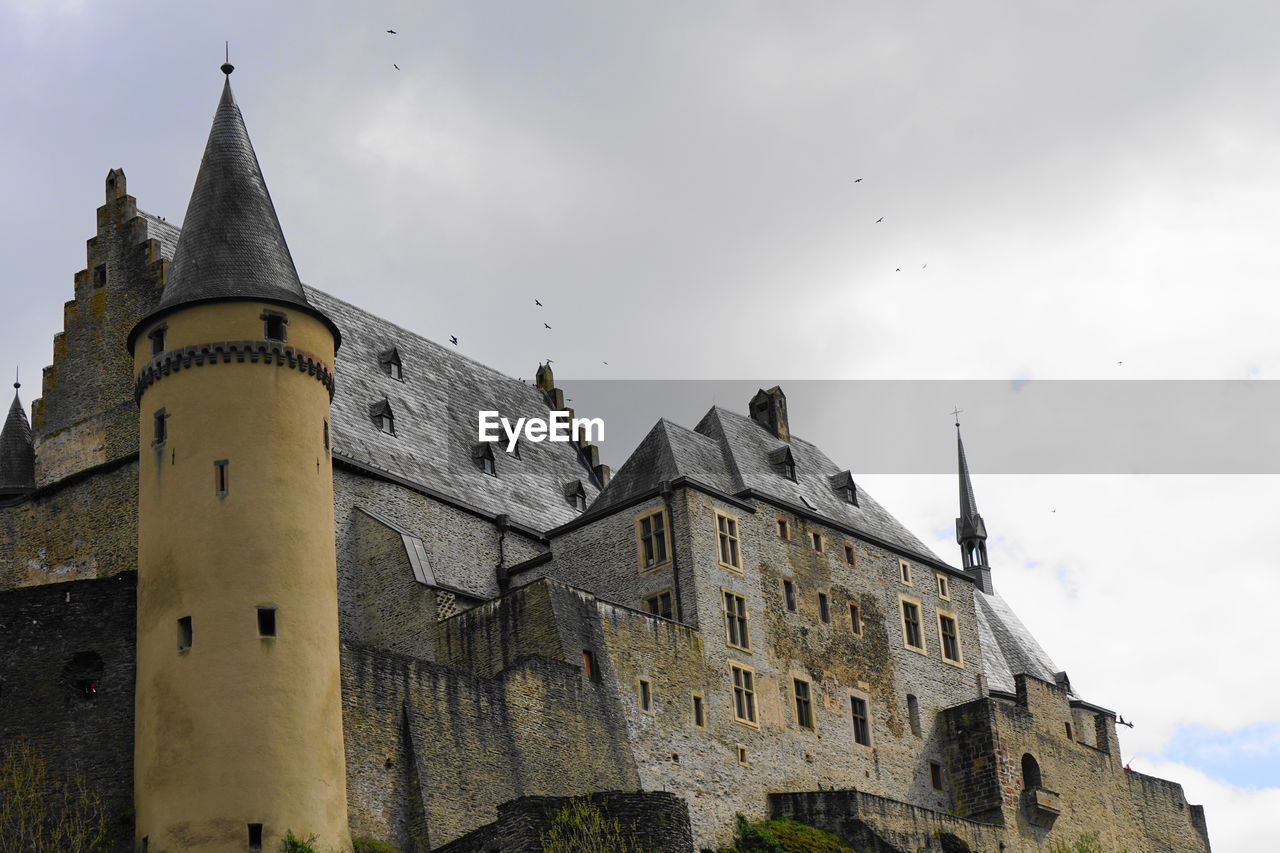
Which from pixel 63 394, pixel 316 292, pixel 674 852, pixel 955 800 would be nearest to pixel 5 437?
pixel 63 394

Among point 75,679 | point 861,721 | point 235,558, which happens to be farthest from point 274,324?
point 861,721

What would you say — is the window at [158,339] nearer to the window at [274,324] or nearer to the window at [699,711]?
the window at [274,324]

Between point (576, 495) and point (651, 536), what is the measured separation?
9.83 m

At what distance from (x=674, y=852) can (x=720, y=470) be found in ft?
64.7

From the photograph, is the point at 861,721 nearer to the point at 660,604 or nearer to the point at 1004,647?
the point at 660,604

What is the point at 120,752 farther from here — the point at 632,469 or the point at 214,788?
the point at 632,469

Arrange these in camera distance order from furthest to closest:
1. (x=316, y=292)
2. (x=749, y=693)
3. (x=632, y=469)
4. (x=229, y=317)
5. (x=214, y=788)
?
(x=316, y=292)
(x=632, y=469)
(x=749, y=693)
(x=229, y=317)
(x=214, y=788)

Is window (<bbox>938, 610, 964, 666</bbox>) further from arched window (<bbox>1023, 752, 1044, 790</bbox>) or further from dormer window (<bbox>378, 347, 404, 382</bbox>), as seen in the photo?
dormer window (<bbox>378, 347, 404, 382</bbox>)

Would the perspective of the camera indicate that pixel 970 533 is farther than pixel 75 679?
Yes

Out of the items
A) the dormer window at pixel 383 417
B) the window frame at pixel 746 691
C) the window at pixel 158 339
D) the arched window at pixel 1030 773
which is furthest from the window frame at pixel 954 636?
the window at pixel 158 339

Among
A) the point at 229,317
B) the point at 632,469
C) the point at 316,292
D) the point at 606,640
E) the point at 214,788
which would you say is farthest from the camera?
the point at 316,292

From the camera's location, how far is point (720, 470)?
203 ft

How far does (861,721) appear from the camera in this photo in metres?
61.6

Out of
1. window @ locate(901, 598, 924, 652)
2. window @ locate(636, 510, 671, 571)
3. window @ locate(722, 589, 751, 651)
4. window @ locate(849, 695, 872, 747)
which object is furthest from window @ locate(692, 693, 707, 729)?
window @ locate(901, 598, 924, 652)
